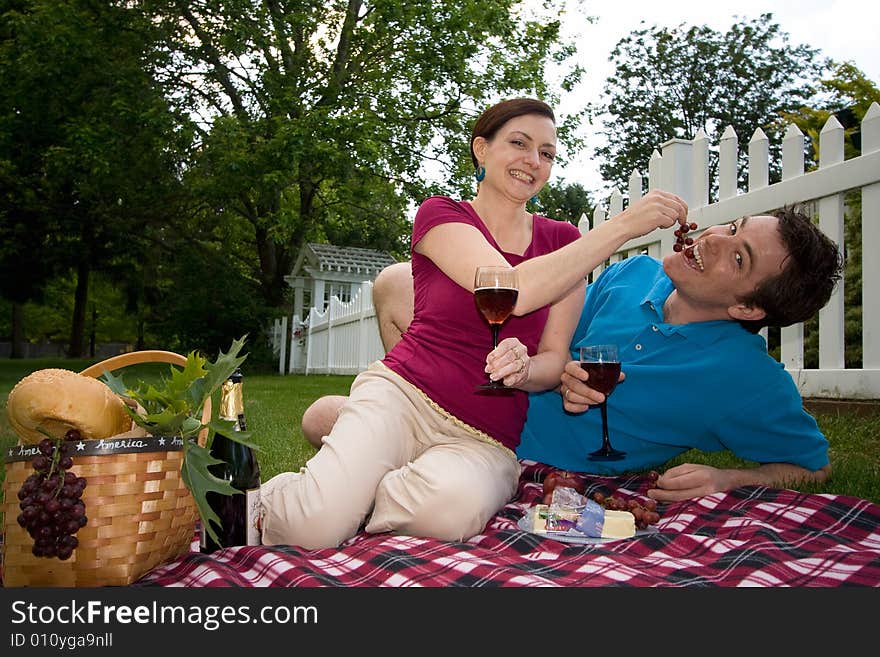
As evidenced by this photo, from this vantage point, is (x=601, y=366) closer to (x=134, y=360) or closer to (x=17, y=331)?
(x=134, y=360)

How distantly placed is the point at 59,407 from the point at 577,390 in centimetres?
168

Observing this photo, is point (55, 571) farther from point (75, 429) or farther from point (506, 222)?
point (506, 222)

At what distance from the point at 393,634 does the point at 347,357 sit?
11.7 m

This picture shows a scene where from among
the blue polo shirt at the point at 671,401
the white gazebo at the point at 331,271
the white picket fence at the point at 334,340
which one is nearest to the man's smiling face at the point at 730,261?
the blue polo shirt at the point at 671,401

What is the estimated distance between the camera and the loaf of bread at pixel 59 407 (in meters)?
1.89

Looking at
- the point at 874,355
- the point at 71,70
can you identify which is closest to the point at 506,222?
the point at 874,355

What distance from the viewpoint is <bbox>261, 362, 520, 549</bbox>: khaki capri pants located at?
2.40 metres

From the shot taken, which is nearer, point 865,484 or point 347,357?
point 865,484

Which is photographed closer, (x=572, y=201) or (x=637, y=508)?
(x=637, y=508)

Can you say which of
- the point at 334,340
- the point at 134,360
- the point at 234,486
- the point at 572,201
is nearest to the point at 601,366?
the point at 234,486

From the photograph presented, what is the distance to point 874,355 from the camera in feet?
13.3

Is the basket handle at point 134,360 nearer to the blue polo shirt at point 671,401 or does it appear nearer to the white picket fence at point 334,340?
the blue polo shirt at point 671,401

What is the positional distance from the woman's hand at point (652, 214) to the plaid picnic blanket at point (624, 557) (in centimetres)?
102

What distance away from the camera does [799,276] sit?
9.18ft
